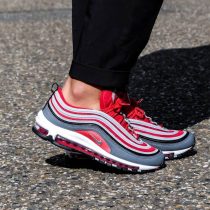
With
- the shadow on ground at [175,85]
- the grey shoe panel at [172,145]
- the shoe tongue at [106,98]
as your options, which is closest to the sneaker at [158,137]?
the grey shoe panel at [172,145]

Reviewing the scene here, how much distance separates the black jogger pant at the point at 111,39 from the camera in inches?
92.4

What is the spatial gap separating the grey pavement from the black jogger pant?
1.03 ft

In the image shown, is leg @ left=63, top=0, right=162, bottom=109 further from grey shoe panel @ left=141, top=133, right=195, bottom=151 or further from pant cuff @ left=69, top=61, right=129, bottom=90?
grey shoe panel @ left=141, top=133, right=195, bottom=151

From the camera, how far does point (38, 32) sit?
4.71 meters

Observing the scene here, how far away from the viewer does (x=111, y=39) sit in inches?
93.1

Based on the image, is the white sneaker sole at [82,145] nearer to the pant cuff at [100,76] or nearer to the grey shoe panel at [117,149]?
the grey shoe panel at [117,149]

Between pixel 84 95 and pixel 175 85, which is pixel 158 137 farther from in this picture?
pixel 175 85

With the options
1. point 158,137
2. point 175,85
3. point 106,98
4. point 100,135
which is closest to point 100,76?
point 106,98

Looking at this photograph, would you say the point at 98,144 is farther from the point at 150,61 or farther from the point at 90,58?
the point at 150,61

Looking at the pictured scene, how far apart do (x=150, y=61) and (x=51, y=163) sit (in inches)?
65.1

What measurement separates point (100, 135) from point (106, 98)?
4.7 inches

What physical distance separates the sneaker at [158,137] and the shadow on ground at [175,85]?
391mm

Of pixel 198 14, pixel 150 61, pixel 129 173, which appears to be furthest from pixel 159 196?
pixel 198 14

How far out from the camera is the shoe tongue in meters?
2.42
